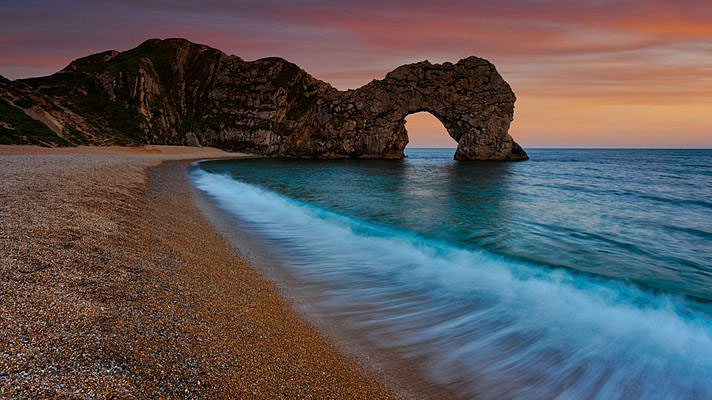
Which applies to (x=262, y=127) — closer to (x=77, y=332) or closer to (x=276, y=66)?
(x=276, y=66)

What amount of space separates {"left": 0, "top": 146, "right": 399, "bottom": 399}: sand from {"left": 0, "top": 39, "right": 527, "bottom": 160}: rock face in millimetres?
50851

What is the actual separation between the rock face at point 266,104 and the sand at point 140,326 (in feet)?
167

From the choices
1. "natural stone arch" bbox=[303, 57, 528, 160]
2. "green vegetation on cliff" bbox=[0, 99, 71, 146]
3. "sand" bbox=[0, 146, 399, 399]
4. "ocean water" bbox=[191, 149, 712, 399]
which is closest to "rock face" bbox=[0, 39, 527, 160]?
"natural stone arch" bbox=[303, 57, 528, 160]

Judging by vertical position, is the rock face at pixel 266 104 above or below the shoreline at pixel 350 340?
above

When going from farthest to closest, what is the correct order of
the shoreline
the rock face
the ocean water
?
the rock face, the ocean water, the shoreline

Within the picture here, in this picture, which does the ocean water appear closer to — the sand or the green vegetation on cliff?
the sand

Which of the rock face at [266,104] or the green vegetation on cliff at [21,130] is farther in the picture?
the rock face at [266,104]

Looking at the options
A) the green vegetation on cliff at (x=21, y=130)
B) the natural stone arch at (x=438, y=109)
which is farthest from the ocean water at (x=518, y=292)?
the natural stone arch at (x=438, y=109)

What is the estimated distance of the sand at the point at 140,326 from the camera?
2250 millimetres

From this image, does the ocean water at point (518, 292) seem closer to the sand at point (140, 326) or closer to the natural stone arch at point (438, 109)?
the sand at point (140, 326)

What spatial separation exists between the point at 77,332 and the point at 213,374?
1.15 metres

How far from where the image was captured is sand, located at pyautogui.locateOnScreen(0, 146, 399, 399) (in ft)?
7.38

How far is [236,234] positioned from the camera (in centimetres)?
864

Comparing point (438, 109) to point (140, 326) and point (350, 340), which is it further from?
point (140, 326)
